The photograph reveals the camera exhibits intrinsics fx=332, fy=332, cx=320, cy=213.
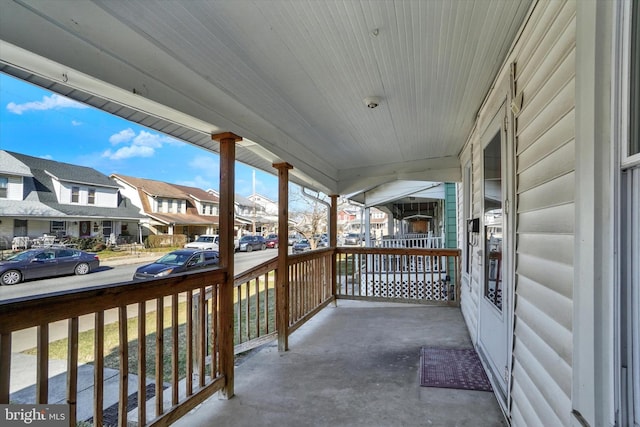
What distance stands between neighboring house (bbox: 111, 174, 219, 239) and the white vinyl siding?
6.04 feet

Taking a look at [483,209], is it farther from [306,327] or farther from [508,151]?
[306,327]

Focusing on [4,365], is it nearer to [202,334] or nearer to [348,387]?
[202,334]

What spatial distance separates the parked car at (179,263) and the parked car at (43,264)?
14.1 inches

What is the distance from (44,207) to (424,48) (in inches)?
81.9

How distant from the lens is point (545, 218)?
59.4 inches

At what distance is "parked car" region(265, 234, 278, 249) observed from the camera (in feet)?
10.8

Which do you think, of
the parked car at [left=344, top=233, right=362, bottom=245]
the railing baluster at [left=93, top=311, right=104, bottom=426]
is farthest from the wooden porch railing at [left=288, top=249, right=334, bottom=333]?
the parked car at [left=344, top=233, right=362, bottom=245]

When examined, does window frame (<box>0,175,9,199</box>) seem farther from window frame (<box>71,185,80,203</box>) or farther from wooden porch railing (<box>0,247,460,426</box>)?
wooden porch railing (<box>0,247,460,426</box>)

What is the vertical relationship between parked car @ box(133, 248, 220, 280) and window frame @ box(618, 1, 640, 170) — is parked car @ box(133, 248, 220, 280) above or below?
below

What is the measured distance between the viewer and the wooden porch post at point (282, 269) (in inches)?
139

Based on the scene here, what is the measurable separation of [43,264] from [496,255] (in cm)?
276

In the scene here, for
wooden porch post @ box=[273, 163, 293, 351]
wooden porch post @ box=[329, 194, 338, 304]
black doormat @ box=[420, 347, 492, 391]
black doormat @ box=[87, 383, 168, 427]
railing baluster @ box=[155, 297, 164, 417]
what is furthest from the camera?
wooden porch post @ box=[329, 194, 338, 304]

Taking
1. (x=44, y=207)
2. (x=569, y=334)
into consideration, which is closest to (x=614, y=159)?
(x=569, y=334)

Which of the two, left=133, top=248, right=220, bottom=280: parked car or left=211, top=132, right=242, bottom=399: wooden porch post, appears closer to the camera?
left=133, top=248, right=220, bottom=280: parked car
